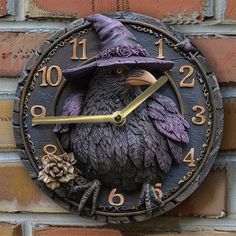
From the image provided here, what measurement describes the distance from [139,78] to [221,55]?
0.11 m

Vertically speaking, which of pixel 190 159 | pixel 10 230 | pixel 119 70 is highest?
pixel 119 70

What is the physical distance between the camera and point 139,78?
75 centimetres

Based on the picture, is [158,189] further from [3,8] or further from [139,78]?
[3,8]

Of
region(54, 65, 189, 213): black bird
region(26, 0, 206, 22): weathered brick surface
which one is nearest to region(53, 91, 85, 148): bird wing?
region(54, 65, 189, 213): black bird

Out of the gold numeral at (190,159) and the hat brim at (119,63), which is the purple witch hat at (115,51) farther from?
the gold numeral at (190,159)

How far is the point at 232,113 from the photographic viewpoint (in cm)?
79

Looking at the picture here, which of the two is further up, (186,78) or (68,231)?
(186,78)

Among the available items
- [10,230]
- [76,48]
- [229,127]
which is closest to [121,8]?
[76,48]

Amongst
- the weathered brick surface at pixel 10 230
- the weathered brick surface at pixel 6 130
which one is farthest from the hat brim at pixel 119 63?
the weathered brick surface at pixel 10 230

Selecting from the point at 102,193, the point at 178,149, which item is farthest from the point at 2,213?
the point at 178,149

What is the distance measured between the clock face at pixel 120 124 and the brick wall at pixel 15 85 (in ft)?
0.07

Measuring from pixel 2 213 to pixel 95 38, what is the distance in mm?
257

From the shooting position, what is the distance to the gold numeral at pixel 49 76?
2.60 ft

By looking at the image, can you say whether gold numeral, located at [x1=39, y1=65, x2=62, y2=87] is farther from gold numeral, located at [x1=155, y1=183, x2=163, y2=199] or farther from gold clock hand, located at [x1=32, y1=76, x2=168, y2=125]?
gold numeral, located at [x1=155, y1=183, x2=163, y2=199]
